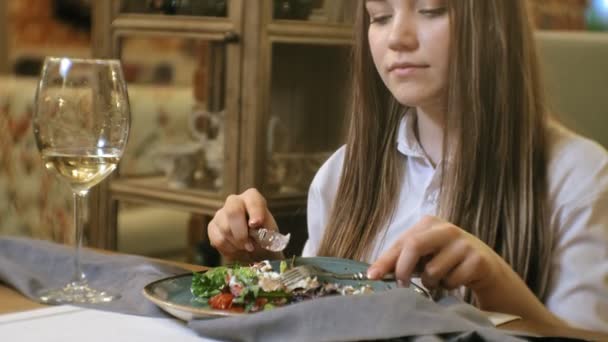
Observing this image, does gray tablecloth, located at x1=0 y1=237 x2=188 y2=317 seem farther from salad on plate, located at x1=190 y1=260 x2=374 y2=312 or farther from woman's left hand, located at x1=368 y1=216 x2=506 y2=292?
woman's left hand, located at x1=368 y1=216 x2=506 y2=292

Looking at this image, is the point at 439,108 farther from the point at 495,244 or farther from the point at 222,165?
the point at 222,165

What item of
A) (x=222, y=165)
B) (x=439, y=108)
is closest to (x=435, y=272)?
(x=439, y=108)

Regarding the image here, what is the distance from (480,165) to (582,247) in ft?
0.57

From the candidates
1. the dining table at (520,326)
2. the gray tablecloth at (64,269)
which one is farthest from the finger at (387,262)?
the gray tablecloth at (64,269)

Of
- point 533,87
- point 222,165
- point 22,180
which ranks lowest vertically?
point 22,180

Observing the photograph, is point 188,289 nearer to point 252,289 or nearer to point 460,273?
point 252,289

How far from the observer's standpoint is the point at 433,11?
4.39ft

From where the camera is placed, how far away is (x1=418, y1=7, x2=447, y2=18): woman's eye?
1.33 metres

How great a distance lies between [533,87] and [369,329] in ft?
2.42

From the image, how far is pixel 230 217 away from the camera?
1143 mm

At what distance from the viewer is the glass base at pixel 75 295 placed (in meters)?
0.94

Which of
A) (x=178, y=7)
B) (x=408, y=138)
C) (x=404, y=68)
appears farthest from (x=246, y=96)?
(x=404, y=68)

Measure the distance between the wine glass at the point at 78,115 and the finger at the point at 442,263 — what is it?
326mm

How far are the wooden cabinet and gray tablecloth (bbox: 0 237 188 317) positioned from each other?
92cm
